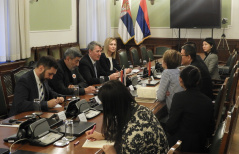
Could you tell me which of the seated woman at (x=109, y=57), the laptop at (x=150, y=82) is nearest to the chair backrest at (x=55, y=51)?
the seated woman at (x=109, y=57)

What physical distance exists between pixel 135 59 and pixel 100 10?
213 cm

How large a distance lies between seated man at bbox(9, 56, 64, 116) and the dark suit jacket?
20.1 inches

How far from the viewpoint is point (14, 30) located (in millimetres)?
5766

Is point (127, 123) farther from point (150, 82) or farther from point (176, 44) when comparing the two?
point (176, 44)

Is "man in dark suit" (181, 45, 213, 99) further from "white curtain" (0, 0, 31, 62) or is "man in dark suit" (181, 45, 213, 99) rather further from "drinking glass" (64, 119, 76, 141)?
"white curtain" (0, 0, 31, 62)

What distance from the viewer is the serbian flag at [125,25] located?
32.7 feet

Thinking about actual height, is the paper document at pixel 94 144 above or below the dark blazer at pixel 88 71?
below

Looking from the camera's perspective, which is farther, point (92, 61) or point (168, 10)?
point (168, 10)

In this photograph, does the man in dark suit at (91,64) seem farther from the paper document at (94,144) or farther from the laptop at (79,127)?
the paper document at (94,144)

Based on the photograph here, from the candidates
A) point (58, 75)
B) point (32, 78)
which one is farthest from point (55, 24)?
point (32, 78)

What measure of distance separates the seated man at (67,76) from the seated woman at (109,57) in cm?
122

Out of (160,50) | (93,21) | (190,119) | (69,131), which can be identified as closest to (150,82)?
(190,119)

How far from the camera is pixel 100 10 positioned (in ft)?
29.8

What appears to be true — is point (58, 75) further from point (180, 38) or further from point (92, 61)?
point (180, 38)
